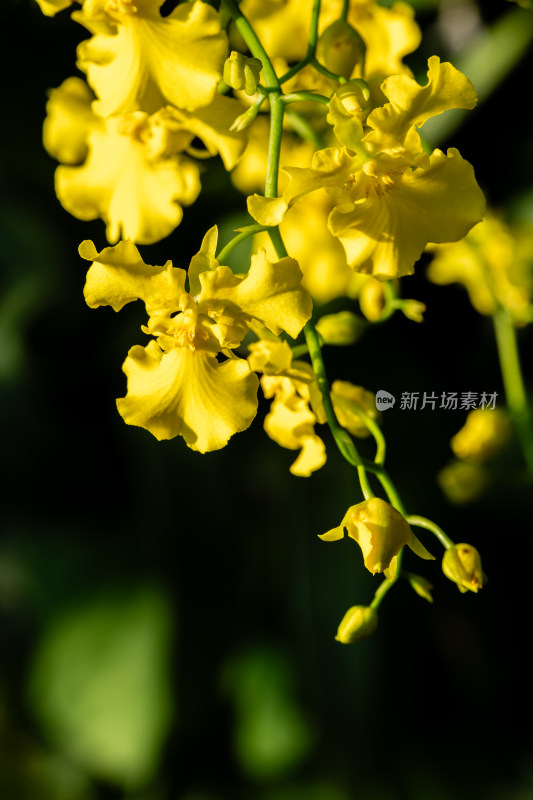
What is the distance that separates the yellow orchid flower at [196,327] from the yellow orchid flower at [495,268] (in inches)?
19.6

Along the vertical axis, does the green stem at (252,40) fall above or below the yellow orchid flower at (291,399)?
above

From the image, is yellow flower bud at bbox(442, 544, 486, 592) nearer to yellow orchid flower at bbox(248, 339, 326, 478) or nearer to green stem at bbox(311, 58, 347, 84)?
yellow orchid flower at bbox(248, 339, 326, 478)

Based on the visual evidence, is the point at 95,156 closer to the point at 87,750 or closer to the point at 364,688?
the point at 364,688

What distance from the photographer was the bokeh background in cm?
132

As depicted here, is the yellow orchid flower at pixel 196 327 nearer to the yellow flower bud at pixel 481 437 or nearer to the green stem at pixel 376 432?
the green stem at pixel 376 432

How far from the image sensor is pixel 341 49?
632mm

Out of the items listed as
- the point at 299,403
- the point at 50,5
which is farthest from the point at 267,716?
the point at 50,5

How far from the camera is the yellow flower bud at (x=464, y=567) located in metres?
0.65

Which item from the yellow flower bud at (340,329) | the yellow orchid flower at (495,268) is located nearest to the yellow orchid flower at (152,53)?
the yellow flower bud at (340,329)

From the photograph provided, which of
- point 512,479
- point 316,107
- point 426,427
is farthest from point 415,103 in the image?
point 426,427

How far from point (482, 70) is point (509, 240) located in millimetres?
237

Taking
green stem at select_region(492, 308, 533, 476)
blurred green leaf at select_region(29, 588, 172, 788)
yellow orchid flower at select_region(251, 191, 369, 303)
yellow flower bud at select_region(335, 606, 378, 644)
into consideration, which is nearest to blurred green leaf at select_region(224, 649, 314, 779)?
blurred green leaf at select_region(29, 588, 172, 788)

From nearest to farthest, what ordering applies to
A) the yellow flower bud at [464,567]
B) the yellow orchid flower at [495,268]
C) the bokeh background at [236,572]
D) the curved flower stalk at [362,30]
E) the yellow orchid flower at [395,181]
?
the yellow orchid flower at [395,181], the yellow flower bud at [464,567], the curved flower stalk at [362,30], the yellow orchid flower at [495,268], the bokeh background at [236,572]

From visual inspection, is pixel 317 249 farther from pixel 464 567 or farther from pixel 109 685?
pixel 109 685
